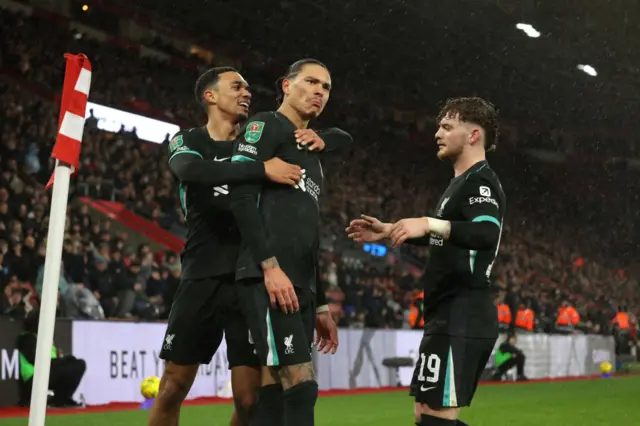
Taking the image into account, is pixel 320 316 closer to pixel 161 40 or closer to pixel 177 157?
pixel 177 157

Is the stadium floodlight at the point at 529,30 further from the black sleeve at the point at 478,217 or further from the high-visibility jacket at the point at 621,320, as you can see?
the black sleeve at the point at 478,217

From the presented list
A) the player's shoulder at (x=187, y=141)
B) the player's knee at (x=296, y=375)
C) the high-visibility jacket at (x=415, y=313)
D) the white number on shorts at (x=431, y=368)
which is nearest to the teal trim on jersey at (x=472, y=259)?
the white number on shorts at (x=431, y=368)

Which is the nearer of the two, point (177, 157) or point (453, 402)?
point (453, 402)

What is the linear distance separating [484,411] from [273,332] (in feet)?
27.8

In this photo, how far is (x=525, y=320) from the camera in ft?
78.6

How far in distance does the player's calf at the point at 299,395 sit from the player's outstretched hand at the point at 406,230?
73 cm

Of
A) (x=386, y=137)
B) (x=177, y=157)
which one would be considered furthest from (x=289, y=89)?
(x=386, y=137)

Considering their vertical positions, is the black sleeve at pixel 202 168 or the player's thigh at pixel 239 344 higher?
the black sleeve at pixel 202 168

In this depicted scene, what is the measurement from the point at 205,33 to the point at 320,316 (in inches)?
895

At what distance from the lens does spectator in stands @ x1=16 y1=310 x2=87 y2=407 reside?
1155cm

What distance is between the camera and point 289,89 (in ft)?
Answer: 15.9

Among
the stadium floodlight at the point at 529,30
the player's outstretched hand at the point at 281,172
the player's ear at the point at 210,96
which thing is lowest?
the player's outstretched hand at the point at 281,172

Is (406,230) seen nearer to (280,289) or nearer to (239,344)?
(280,289)

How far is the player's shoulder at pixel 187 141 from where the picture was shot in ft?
17.2
